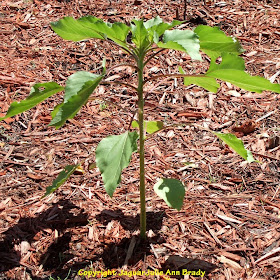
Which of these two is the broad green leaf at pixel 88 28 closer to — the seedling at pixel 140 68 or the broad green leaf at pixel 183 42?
the seedling at pixel 140 68

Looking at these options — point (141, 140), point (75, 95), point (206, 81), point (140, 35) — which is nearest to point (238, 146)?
point (206, 81)

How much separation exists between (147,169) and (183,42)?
1438mm

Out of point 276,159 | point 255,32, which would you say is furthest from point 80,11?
point 276,159

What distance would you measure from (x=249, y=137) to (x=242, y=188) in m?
0.57

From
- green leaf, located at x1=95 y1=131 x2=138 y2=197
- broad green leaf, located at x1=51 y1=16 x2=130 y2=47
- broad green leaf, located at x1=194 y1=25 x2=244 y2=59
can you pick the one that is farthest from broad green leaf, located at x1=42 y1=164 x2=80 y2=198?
broad green leaf, located at x1=194 y1=25 x2=244 y2=59

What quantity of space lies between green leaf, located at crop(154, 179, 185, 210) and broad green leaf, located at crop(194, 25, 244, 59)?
2.36ft

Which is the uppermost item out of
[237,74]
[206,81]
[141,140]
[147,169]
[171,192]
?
[237,74]

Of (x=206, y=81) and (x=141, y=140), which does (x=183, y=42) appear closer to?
(x=206, y=81)

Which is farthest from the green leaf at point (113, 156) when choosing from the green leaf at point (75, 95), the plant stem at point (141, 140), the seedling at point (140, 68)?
the green leaf at point (75, 95)

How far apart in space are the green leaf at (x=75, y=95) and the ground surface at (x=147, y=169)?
2.29ft

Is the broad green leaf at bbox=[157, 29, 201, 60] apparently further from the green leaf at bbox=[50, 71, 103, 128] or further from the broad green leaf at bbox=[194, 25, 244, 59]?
the green leaf at bbox=[50, 71, 103, 128]

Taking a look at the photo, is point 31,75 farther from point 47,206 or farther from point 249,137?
point 249,137

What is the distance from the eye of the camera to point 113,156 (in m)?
2.01

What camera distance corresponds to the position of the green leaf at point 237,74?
1.98m
